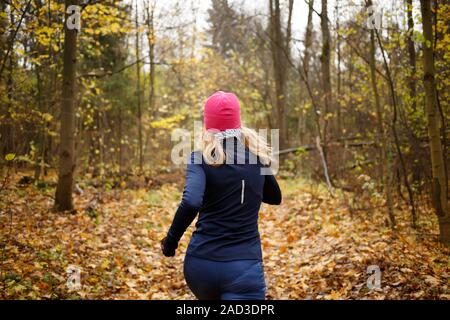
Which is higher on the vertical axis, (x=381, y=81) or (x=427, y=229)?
(x=381, y=81)

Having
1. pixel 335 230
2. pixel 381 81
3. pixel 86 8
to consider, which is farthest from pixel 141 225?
pixel 381 81

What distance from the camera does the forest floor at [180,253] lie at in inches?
234

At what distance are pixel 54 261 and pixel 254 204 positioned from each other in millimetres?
4927

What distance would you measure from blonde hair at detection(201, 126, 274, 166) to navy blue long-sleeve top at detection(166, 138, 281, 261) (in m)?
0.04

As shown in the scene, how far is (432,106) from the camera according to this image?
684 cm

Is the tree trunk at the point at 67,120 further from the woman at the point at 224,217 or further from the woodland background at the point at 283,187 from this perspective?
the woman at the point at 224,217

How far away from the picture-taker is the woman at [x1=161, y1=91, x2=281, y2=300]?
2.76 meters

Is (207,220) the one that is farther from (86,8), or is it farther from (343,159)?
(343,159)

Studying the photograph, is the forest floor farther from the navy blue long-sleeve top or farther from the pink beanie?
the pink beanie

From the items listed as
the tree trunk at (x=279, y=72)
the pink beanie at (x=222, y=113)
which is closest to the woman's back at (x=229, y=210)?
the pink beanie at (x=222, y=113)

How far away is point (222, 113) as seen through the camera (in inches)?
119
